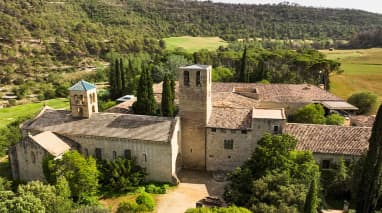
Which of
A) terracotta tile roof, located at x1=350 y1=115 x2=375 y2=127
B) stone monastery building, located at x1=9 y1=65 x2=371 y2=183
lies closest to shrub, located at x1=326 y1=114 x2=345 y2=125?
terracotta tile roof, located at x1=350 y1=115 x2=375 y2=127

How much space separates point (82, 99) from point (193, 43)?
89435mm

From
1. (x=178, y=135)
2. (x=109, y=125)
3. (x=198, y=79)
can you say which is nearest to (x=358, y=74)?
(x=198, y=79)

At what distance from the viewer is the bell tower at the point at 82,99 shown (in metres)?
36.4

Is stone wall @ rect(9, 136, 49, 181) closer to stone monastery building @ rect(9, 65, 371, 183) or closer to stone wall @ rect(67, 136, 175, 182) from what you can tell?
stone monastery building @ rect(9, 65, 371, 183)

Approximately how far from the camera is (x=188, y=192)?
33219 mm

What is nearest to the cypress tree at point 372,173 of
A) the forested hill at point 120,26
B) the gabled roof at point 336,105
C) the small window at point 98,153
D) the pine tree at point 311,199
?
the pine tree at point 311,199

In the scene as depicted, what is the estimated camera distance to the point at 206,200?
30953mm

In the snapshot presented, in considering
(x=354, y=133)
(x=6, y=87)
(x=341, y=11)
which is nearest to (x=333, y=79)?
(x=354, y=133)

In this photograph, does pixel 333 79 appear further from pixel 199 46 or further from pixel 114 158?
pixel 114 158

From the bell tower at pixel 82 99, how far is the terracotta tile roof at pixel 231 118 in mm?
13055

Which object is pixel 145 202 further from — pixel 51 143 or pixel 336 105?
pixel 336 105

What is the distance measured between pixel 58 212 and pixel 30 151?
9.79 m

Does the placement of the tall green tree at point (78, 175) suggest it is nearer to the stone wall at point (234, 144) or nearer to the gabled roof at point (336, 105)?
the stone wall at point (234, 144)

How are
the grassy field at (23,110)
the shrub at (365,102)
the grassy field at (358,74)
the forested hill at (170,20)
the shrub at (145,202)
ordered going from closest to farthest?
1. the shrub at (145,202)
2. the shrub at (365,102)
3. the grassy field at (23,110)
4. the grassy field at (358,74)
5. the forested hill at (170,20)
